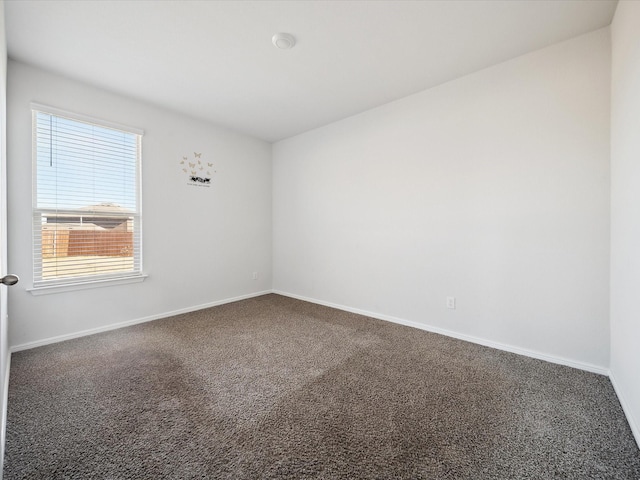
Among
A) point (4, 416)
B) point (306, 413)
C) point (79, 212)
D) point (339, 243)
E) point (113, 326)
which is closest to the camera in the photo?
point (4, 416)

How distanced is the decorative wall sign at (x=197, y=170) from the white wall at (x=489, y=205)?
5.29ft

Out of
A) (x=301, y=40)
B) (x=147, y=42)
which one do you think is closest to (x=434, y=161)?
(x=301, y=40)

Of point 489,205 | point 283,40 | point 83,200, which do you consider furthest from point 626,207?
point 83,200

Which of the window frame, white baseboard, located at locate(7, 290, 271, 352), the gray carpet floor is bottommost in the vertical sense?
the gray carpet floor

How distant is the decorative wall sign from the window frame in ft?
1.69

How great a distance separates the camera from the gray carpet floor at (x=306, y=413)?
1.30 metres

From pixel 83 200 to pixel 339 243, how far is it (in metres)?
2.88

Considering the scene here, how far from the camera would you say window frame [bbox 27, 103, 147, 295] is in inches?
101

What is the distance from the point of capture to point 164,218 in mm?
3436

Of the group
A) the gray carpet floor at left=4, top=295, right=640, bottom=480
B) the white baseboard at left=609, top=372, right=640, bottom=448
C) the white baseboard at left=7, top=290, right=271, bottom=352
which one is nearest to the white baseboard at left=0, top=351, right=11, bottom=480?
the gray carpet floor at left=4, top=295, right=640, bottom=480

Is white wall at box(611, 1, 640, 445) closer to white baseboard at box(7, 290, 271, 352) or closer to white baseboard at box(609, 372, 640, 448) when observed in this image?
white baseboard at box(609, 372, 640, 448)

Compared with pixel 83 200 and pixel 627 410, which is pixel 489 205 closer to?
pixel 627 410

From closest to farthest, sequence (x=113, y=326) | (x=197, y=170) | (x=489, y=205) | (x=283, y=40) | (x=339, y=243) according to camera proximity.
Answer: (x=283, y=40) → (x=489, y=205) → (x=113, y=326) → (x=197, y=170) → (x=339, y=243)

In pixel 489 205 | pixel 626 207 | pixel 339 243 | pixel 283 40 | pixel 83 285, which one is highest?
pixel 283 40
